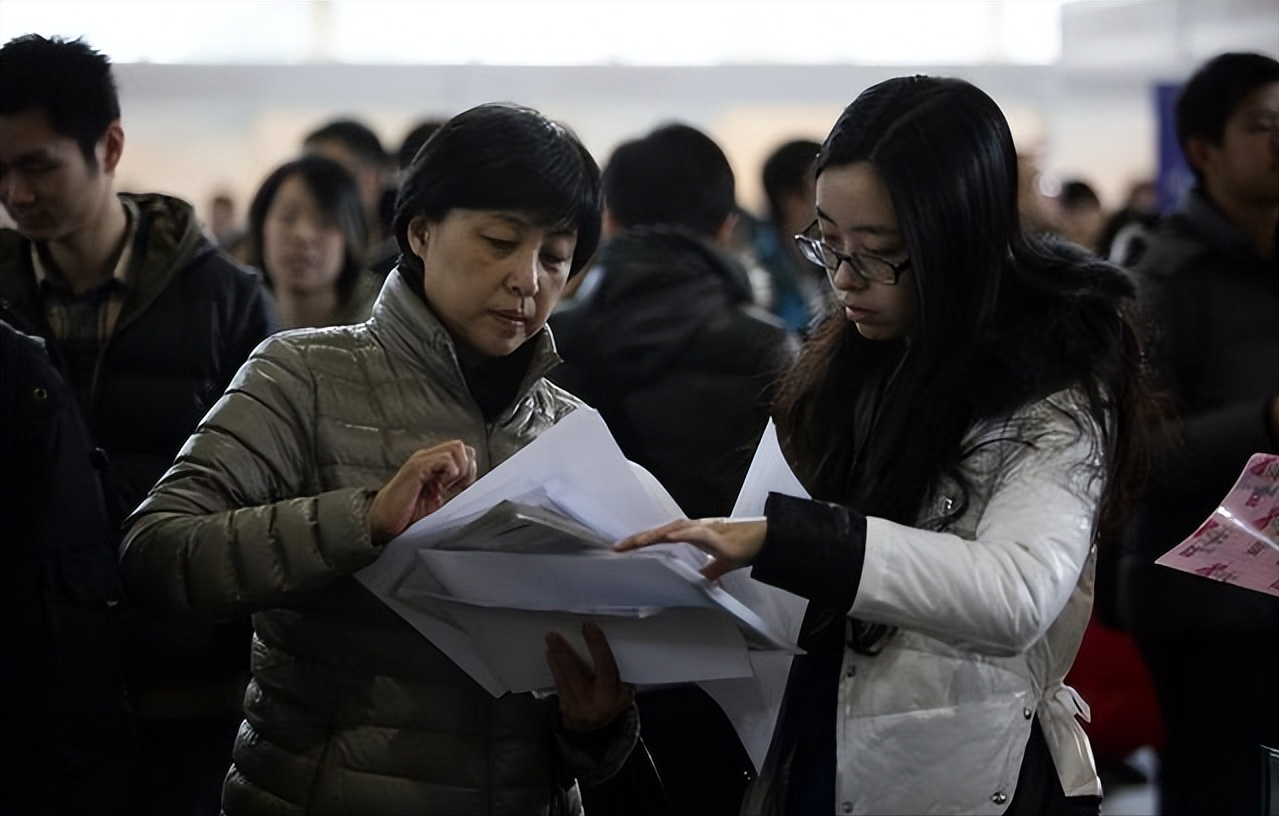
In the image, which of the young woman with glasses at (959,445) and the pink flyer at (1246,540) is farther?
the pink flyer at (1246,540)

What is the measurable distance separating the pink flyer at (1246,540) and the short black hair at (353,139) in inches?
130

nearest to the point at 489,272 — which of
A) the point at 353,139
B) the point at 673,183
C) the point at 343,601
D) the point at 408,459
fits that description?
the point at 408,459

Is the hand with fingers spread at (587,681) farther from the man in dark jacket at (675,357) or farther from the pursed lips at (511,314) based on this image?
the man in dark jacket at (675,357)

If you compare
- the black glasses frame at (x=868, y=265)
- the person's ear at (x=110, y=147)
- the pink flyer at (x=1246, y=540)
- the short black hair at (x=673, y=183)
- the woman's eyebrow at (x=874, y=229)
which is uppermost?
the woman's eyebrow at (x=874, y=229)

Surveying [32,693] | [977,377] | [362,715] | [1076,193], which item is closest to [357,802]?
[362,715]

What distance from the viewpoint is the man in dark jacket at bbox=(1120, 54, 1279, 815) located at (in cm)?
288

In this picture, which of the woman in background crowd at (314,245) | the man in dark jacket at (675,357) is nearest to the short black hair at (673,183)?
the man in dark jacket at (675,357)

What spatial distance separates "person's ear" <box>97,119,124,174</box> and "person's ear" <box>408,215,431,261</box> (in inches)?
39.9

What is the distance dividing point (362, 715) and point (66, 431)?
630 millimetres

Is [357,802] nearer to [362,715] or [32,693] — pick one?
[362,715]

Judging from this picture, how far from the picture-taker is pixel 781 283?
5129 millimetres

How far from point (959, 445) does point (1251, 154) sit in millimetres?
1780

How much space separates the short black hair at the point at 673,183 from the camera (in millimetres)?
3094

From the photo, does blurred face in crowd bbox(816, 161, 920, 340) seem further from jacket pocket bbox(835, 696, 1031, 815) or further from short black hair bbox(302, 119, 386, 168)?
short black hair bbox(302, 119, 386, 168)
